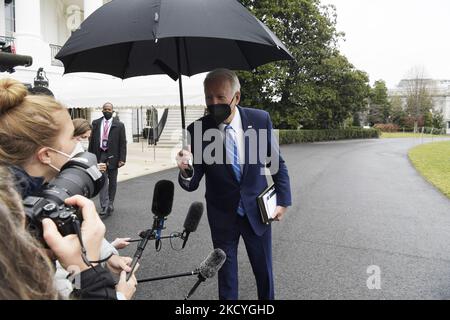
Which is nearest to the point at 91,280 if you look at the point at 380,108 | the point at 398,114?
the point at 380,108

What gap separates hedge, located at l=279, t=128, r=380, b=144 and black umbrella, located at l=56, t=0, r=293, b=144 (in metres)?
23.1

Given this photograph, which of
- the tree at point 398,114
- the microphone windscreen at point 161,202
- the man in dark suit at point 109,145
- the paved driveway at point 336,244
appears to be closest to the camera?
the microphone windscreen at point 161,202

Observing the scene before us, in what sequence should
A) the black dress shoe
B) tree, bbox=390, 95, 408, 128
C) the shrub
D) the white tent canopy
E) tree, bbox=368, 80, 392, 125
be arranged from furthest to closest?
tree, bbox=390, 95, 408, 128 < tree, bbox=368, 80, 392, 125 < the shrub < the white tent canopy < the black dress shoe

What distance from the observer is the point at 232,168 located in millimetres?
2652

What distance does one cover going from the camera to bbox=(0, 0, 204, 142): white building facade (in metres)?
13.0

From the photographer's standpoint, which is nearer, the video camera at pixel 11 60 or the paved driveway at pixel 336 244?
the video camera at pixel 11 60

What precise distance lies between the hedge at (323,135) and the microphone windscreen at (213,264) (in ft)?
79.2

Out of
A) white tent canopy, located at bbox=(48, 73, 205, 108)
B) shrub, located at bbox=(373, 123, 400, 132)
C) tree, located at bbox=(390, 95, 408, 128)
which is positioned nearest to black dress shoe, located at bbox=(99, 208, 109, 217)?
white tent canopy, located at bbox=(48, 73, 205, 108)

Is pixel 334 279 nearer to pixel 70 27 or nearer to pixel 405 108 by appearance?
pixel 70 27

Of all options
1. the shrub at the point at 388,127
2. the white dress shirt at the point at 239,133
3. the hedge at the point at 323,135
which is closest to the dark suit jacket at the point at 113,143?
the white dress shirt at the point at 239,133

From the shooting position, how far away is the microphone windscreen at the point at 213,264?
237 cm

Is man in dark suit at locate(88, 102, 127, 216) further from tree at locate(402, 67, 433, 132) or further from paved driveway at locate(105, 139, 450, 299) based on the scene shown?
tree at locate(402, 67, 433, 132)

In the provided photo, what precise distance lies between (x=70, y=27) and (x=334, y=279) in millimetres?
24252

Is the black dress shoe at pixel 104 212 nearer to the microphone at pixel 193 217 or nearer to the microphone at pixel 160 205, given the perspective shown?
the microphone at pixel 193 217
